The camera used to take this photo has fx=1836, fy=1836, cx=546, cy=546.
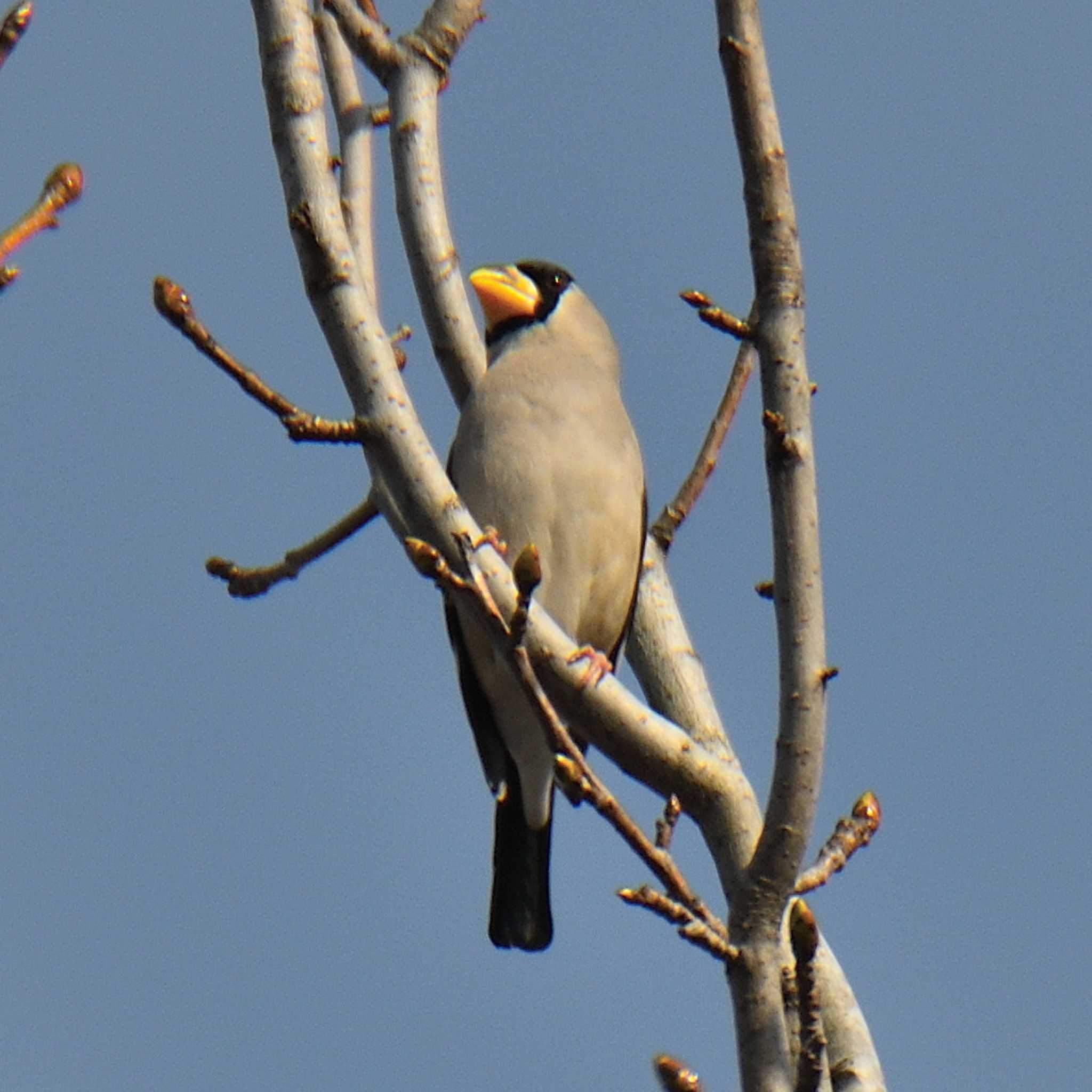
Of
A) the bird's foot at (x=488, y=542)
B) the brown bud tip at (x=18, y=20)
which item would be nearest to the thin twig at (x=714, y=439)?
the bird's foot at (x=488, y=542)

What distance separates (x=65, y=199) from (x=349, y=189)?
2.49 meters

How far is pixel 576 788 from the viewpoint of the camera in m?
3.30

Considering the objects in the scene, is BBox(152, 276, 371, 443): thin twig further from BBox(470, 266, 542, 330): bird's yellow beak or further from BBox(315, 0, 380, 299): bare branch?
BBox(470, 266, 542, 330): bird's yellow beak

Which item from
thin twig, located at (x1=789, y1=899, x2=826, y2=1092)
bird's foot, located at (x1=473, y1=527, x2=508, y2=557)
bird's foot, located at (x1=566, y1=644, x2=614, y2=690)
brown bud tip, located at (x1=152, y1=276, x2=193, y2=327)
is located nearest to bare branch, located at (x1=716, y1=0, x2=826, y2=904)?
thin twig, located at (x1=789, y1=899, x2=826, y2=1092)

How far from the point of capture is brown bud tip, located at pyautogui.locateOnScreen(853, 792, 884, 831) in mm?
3717

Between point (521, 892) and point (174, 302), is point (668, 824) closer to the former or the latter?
point (174, 302)

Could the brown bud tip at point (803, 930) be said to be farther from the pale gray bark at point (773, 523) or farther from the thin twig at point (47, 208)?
the thin twig at point (47, 208)

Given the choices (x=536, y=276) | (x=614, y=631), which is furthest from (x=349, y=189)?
(x=536, y=276)

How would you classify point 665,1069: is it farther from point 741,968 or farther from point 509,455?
point 509,455

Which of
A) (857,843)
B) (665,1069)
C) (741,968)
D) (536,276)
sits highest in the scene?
(536,276)

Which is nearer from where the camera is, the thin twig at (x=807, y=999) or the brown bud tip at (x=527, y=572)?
the thin twig at (x=807, y=999)

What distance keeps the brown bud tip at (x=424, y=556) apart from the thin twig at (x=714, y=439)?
1.52m

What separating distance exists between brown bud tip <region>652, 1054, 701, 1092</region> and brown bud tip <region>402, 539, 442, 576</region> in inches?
39.5

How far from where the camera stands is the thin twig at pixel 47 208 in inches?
94.7
